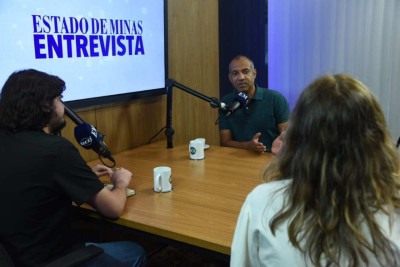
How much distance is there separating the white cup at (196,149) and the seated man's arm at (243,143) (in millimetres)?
288

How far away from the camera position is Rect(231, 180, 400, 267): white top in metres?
0.91

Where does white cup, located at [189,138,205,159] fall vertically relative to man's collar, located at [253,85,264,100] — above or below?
below

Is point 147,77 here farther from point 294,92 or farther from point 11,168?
point 294,92

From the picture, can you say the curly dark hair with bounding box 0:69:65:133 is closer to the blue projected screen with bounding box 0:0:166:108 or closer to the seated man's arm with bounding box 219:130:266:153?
the blue projected screen with bounding box 0:0:166:108

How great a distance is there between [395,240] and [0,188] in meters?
1.15

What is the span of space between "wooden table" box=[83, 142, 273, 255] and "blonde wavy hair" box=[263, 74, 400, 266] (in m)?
0.40

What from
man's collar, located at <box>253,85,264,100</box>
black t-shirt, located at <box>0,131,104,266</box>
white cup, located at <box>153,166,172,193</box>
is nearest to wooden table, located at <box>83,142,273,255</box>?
white cup, located at <box>153,166,172,193</box>

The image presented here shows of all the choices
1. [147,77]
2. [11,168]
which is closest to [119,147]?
[147,77]

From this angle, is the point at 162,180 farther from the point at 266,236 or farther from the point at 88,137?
the point at 266,236

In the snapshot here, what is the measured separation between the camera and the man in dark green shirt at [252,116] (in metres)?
2.78

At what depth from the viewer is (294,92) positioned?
12.0 ft

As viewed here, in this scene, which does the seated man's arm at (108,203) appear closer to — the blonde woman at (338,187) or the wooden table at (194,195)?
the wooden table at (194,195)

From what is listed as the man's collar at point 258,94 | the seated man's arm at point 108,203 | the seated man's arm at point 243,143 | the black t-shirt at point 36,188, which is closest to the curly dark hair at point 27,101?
the black t-shirt at point 36,188

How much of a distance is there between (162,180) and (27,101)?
589 millimetres
